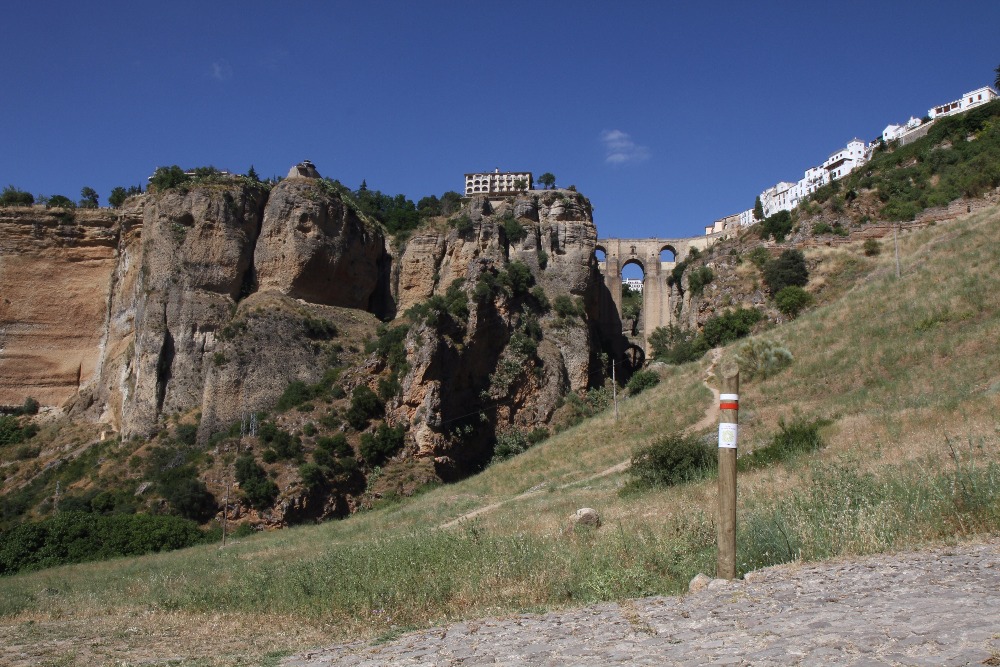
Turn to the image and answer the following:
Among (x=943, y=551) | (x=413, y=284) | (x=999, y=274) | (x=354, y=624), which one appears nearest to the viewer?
(x=943, y=551)

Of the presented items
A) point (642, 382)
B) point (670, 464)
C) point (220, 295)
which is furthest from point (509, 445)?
point (670, 464)

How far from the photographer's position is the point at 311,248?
41781mm

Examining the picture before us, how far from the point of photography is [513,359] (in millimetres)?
39219

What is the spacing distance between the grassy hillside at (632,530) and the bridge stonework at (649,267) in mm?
29233

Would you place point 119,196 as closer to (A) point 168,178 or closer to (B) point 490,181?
(A) point 168,178

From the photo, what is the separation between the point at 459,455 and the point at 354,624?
1092 inches

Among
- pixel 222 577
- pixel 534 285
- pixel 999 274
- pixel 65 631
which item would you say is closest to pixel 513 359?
pixel 534 285

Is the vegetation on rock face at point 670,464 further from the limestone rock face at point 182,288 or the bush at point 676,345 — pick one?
the limestone rock face at point 182,288

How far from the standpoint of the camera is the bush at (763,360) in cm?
2273

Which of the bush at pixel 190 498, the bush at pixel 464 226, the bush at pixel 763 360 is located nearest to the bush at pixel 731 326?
the bush at pixel 763 360

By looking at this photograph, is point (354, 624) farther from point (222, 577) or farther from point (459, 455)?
point (459, 455)

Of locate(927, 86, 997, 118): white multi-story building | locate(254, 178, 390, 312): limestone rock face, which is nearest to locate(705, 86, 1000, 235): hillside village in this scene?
locate(927, 86, 997, 118): white multi-story building

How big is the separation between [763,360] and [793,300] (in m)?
14.1

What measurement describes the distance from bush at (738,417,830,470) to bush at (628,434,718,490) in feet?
2.95
